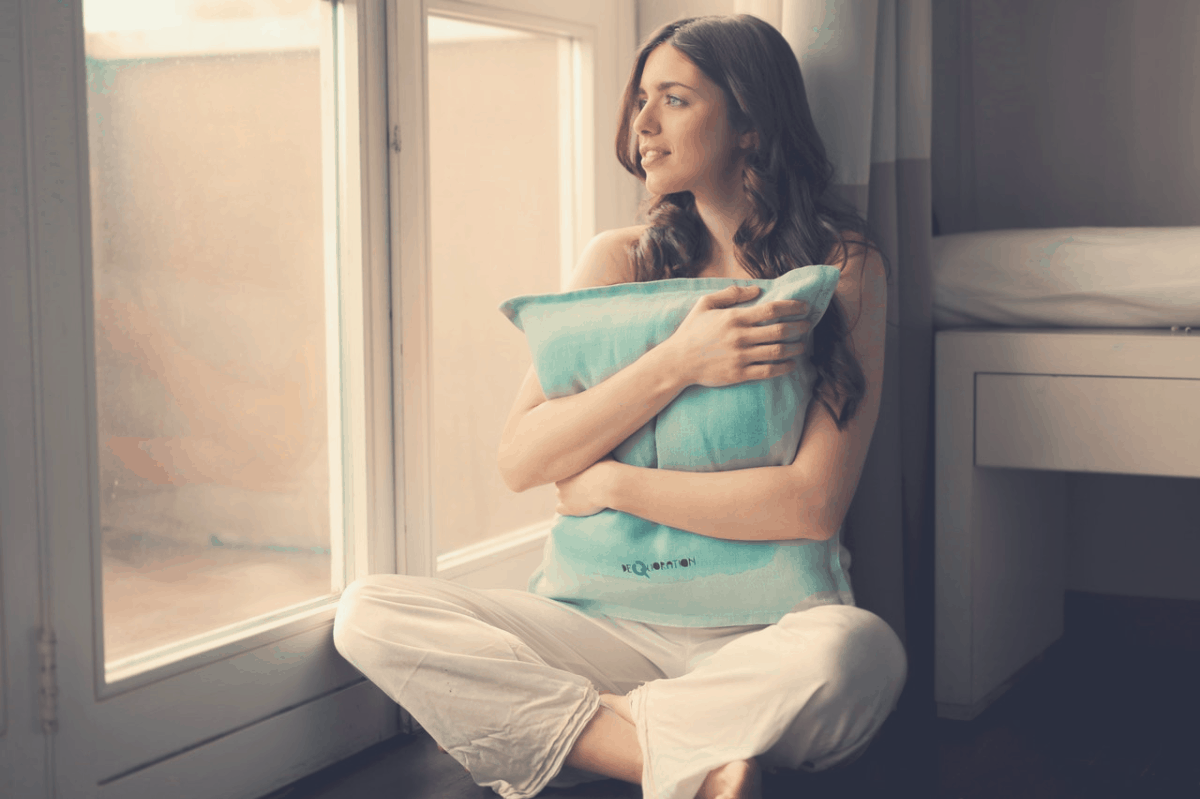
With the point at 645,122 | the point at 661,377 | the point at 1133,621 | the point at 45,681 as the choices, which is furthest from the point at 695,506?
the point at 1133,621

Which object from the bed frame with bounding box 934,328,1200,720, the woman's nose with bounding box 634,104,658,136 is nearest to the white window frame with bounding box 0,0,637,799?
the woman's nose with bounding box 634,104,658,136

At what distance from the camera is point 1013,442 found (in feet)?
4.90

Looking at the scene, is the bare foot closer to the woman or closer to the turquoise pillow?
the woman

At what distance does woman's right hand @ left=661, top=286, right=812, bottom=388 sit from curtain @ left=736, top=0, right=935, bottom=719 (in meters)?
0.35

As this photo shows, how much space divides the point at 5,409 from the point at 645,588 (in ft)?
2.27

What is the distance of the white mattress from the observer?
1.41 metres

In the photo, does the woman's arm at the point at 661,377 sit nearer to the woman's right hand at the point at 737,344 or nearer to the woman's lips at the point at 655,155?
the woman's right hand at the point at 737,344

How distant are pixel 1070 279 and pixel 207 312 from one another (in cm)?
113

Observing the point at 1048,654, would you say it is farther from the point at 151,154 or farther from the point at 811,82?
the point at 151,154

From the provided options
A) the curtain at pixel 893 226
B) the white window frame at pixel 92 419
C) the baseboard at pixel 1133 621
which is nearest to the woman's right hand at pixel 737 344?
the curtain at pixel 893 226

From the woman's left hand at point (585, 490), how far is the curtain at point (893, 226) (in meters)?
0.46

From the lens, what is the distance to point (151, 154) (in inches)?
47.3

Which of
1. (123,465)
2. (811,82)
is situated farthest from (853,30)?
(123,465)

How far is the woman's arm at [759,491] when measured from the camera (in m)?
1.19
